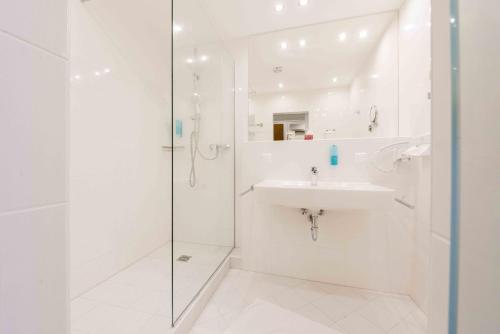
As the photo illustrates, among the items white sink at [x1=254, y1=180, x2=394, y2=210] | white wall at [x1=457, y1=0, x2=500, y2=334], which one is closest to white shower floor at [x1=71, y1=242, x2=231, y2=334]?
white sink at [x1=254, y1=180, x2=394, y2=210]

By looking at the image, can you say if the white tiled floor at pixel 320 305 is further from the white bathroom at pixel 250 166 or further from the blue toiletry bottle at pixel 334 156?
the blue toiletry bottle at pixel 334 156

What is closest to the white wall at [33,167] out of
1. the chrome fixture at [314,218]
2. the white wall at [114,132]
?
the white wall at [114,132]

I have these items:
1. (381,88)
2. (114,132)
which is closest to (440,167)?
(381,88)

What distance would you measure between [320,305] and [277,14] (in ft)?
7.21

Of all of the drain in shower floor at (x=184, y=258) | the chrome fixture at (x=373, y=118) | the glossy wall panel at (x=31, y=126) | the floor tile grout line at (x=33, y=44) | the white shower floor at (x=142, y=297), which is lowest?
the white shower floor at (x=142, y=297)

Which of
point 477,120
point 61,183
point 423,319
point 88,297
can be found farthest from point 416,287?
point 88,297

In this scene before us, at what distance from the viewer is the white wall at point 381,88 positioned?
1675 mm

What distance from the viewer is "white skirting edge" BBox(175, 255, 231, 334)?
3.79ft

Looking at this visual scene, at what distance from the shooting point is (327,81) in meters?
1.88

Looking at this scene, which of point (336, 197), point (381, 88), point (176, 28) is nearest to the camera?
point (176, 28)

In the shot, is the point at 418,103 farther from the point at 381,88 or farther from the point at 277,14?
the point at 277,14

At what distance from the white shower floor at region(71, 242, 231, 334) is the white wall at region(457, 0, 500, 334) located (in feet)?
3.93

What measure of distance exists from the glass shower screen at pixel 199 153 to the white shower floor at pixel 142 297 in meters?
0.01

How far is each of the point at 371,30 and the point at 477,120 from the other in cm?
193
